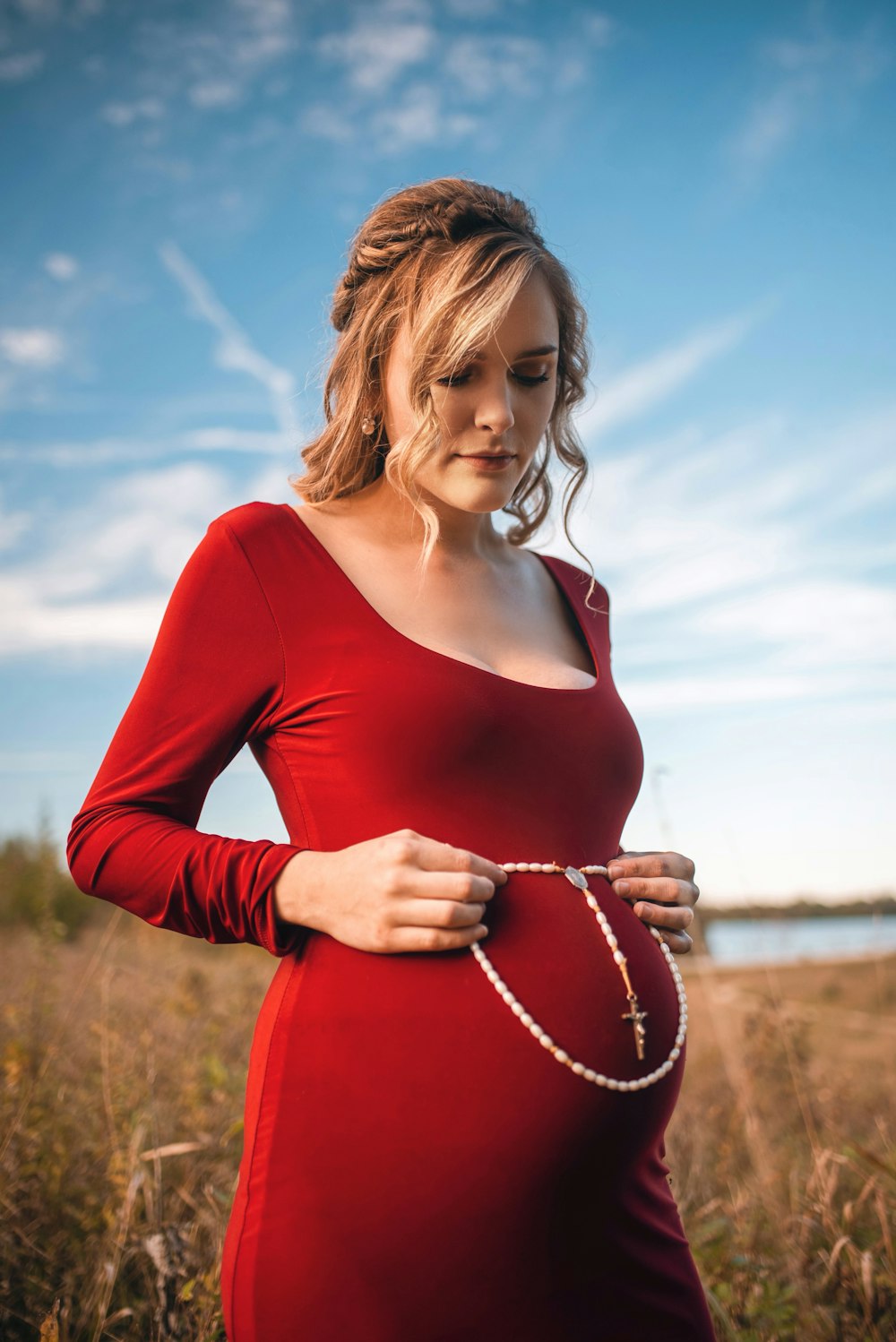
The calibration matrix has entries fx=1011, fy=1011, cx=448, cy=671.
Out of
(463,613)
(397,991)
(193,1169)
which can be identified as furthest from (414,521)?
(193,1169)

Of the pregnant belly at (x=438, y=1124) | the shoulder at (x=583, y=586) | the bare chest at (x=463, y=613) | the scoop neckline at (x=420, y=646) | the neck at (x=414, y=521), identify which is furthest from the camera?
the shoulder at (x=583, y=586)

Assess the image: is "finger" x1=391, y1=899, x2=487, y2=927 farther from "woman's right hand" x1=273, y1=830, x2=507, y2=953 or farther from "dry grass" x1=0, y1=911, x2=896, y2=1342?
"dry grass" x1=0, y1=911, x2=896, y2=1342

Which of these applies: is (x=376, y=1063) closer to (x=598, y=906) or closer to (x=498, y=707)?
(x=598, y=906)

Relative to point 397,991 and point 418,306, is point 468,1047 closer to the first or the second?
point 397,991

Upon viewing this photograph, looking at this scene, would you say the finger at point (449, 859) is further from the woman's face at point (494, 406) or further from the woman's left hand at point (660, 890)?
the woman's face at point (494, 406)

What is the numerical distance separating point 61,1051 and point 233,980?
210 centimetres

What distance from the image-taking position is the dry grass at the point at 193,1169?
2.14 metres

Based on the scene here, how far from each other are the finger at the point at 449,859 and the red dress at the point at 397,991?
9 cm

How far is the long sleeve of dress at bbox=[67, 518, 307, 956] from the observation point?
1.31 m

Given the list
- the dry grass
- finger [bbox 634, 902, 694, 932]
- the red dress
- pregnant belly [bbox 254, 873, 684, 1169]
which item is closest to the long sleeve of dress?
the red dress

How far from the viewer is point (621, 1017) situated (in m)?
1.37

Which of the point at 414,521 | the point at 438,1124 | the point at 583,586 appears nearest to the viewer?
the point at 438,1124

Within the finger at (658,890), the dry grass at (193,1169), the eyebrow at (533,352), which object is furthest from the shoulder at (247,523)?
the dry grass at (193,1169)

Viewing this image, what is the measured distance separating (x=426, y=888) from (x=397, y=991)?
0.16 metres
